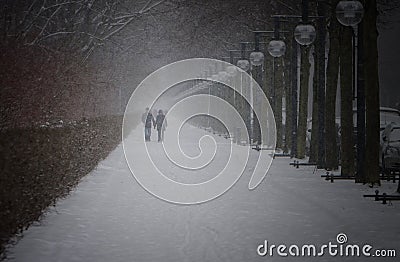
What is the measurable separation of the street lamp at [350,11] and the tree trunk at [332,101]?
661cm

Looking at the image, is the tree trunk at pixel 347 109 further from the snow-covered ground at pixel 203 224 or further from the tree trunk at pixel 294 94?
the tree trunk at pixel 294 94

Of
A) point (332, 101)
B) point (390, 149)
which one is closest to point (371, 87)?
point (390, 149)

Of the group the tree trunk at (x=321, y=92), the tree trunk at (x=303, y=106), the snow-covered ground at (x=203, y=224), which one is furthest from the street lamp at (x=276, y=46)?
the tree trunk at (x=303, y=106)

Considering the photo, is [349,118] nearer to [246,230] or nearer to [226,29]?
[246,230]

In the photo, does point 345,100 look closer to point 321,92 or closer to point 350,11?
point 321,92

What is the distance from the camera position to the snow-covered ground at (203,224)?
8.86 meters

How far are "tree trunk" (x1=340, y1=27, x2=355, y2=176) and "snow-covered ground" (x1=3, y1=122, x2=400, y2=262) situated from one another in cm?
200

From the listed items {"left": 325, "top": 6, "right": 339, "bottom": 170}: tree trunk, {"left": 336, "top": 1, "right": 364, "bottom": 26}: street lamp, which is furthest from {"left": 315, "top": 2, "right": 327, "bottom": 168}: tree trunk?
{"left": 336, "top": 1, "right": 364, "bottom": 26}: street lamp

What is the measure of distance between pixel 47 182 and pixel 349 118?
9.95 meters

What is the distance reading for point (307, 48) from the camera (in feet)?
90.4

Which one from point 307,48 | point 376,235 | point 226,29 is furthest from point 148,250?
point 226,29

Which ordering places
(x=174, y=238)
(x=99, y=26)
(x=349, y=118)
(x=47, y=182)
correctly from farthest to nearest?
(x=99, y=26)
(x=349, y=118)
(x=47, y=182)
(x=174, y=238)

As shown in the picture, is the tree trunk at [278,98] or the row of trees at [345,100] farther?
the tree trunk at [278,98]

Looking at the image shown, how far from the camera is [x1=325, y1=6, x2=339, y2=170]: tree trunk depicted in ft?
68.7
